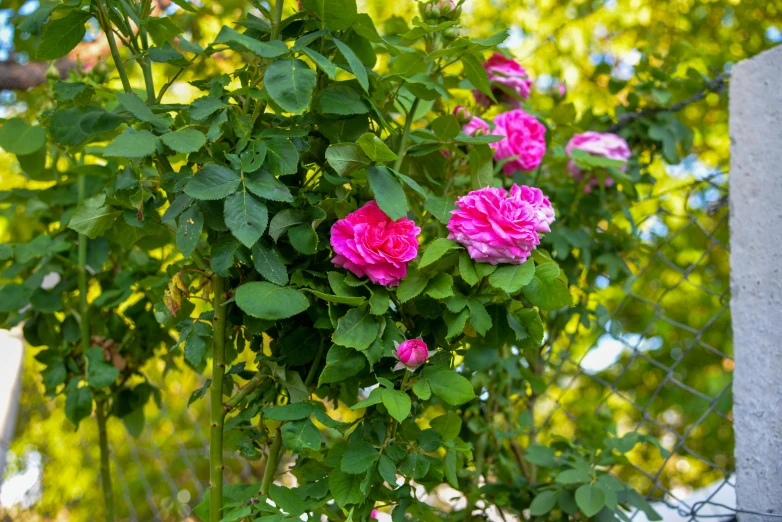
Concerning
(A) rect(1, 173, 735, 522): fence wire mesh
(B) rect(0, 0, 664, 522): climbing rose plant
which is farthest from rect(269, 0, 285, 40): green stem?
(A) rect(1, 173, 735, 522): fence wire mesh

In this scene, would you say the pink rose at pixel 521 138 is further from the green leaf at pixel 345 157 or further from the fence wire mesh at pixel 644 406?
the fence wire mesh at pixel 644 406

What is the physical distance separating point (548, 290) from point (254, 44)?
47cm

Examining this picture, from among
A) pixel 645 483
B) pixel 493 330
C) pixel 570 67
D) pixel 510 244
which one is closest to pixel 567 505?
pixel 493 330

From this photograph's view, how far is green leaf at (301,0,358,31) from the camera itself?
2.84ft

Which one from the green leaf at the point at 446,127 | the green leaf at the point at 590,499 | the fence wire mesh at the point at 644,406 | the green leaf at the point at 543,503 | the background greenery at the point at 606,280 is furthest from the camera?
the fence wire mesh at the point at 644,406

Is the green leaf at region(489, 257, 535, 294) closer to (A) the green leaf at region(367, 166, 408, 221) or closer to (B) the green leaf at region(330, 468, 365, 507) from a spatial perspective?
(A) the green leaf at region(367, 166, 408, 221)

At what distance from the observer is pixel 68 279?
146cm

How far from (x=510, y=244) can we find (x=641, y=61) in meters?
1.00

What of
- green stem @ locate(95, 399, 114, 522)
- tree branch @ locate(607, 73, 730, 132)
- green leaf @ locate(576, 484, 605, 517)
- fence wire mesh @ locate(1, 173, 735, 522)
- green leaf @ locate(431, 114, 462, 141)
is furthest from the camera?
fence wire mesh @ locate(1, 173, 735, 522)

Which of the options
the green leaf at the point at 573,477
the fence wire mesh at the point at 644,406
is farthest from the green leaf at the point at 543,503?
the fence wire mesh at the point at 644,406

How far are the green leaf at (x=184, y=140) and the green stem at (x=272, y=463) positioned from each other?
405 millimetres

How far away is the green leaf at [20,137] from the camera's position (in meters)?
1.11

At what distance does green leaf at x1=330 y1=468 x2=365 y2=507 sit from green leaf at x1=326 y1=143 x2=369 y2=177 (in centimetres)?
39

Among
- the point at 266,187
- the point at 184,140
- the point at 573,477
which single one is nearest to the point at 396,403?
the point at 266,187
